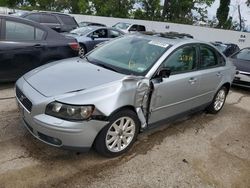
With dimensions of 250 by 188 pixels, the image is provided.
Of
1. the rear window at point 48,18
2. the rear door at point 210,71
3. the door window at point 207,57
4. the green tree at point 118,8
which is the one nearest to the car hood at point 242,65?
the rear door at point 210,71

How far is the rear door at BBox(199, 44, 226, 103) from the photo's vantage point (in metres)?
5.02

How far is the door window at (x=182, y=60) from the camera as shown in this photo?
14.2ft

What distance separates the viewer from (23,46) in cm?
589

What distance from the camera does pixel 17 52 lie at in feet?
19.1

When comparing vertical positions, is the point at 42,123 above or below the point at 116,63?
below

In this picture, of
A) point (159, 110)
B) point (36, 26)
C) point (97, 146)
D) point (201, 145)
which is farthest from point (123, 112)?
point (36, 26)

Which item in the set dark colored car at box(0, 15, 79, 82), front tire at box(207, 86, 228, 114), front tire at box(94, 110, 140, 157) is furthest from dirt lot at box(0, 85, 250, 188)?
dark colored car at box(0, 15, 79, 82)

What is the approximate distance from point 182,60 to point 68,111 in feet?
6.94

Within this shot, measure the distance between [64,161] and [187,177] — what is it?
1.49 m

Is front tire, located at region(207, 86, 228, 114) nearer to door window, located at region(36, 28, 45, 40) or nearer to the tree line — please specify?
door window, located at region(36, 28, 45, 40)

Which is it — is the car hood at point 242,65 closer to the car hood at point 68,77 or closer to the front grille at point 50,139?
the car hood at point 68,77

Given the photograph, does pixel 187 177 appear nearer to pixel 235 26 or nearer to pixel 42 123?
pixel 42 123

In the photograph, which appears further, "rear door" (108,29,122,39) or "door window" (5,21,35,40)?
"rear door" (108,29,122,39)

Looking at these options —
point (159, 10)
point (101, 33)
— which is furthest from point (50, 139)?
point (159, 10)
